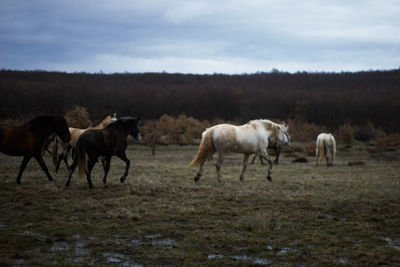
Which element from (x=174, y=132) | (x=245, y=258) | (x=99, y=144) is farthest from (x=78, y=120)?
(x=245, y=258)

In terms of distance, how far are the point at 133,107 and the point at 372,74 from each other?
2589 inches

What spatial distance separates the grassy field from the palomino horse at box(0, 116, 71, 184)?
2.69 ft

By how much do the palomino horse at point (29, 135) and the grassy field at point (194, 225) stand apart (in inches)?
32.3

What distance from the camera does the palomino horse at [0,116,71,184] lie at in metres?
9.27

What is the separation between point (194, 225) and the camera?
5918mm

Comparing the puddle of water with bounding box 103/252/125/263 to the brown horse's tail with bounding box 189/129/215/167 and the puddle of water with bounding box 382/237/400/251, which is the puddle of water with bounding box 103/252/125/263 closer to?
the puddle of water with bounding box 382/237/400/251

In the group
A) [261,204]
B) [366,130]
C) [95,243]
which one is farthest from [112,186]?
[366,130]

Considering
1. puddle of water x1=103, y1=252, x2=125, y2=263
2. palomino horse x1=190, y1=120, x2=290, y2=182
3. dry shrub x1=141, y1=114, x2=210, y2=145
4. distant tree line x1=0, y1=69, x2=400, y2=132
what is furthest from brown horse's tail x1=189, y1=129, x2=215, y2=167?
distant tree line x1=0, y1=69, x2=400, y2=132

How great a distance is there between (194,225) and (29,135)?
18.3ft

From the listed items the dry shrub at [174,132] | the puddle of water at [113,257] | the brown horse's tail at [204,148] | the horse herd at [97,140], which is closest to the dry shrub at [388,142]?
the dry shrub at [174,132]

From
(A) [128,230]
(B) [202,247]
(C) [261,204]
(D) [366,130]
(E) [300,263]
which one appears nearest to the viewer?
(E) [300,263]

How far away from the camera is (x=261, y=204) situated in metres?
7.84

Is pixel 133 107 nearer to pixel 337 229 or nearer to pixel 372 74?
pixel 337 229

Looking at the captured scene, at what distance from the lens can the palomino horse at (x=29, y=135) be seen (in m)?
9.27
